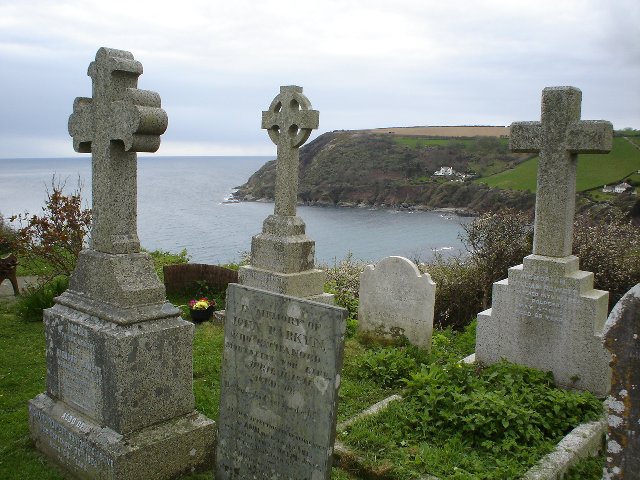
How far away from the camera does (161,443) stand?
4.60 metres

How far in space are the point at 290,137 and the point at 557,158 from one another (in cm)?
363

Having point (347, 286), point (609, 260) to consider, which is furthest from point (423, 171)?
point (609, 260)

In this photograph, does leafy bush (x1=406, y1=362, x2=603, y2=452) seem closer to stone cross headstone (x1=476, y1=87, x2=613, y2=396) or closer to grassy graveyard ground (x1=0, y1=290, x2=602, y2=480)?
grassy graveyard ground (x1=0, y1=290, x2=602, y2=480)

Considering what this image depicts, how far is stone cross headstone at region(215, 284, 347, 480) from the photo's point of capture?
3.72 meters

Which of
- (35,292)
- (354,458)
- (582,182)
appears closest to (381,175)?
(582,182)

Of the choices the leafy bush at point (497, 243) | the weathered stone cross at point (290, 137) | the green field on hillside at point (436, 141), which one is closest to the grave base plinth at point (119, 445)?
the weathered stone cross at point (290, 137)

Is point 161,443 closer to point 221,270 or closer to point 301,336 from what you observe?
point 301,336

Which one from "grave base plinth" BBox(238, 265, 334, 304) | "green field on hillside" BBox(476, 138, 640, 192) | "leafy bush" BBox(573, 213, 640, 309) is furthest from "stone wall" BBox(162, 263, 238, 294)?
"green field on hillside" BBox(476, 138, 640, 192)

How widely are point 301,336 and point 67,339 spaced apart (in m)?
2.30

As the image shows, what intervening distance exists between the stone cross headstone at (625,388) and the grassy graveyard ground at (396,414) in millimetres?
2517

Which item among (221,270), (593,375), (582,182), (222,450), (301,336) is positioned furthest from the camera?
(582,182)

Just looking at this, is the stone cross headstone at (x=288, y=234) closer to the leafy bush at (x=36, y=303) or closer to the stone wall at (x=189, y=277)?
the stone wall at (x=189, y=277)

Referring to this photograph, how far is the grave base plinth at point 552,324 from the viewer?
6543mm

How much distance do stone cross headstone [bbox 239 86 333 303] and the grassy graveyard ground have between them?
1.16 metres
